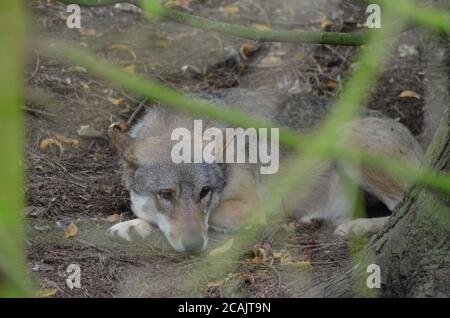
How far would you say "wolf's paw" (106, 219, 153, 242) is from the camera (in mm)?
6324

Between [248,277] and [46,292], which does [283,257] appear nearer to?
[248,277]

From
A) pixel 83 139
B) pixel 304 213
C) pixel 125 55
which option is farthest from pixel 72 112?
pixel 304 213

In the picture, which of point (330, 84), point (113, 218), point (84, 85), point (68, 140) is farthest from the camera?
point (330, 84)

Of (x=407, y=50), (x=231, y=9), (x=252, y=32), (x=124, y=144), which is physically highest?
(x=231, y=9)

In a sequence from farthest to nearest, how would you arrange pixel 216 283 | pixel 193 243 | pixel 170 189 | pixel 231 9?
pixel 231 9
pixel 170 189
pixel 193 243
pixel 216 283

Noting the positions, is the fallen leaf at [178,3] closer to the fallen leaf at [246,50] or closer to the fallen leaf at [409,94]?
the fallen leaf at [246,50]

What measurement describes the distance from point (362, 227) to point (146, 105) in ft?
10.9

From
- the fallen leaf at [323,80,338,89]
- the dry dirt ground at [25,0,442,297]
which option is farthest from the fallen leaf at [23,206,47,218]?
the fallen leaf at [323,80,338,89]

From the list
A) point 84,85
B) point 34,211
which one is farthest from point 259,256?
point 84,85

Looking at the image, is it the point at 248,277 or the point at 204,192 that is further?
the point at 204,192

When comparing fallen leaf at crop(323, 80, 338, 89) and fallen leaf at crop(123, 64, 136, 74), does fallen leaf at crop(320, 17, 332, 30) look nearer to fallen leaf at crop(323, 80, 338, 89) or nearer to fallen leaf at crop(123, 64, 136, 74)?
fallen leaf at crop(323, 80, 338, 89)

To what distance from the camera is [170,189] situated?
639cm

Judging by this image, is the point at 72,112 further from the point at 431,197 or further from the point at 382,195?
the point at 431,197

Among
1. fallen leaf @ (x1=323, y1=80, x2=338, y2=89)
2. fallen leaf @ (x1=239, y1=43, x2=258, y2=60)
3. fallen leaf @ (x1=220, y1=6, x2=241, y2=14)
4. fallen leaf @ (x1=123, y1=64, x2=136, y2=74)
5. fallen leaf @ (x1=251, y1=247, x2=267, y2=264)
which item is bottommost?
fallen leaf @ (x1=251, y1=247, x2=267, y2=264)
